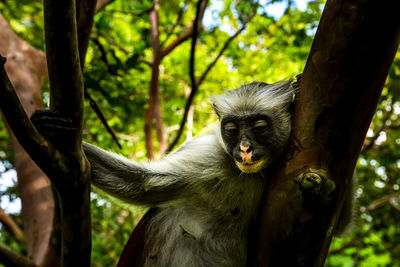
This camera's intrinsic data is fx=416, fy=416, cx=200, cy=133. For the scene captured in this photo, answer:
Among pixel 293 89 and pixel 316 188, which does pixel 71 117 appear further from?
pixel 293 89

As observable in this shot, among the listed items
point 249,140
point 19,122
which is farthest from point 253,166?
point 19,122

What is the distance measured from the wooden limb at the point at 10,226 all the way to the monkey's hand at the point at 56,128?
3383mm

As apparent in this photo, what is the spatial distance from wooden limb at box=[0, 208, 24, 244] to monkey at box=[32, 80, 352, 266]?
7.17ft

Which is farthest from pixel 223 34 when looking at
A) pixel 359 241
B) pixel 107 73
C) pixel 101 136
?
pixel 359 241

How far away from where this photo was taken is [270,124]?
11.6ft

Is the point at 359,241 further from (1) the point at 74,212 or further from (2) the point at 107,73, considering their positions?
(1) the point at 74,212

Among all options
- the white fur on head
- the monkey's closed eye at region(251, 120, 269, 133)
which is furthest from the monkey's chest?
the white fur on head

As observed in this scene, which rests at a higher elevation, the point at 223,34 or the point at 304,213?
the point at 223,34

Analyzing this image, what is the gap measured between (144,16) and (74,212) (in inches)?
257

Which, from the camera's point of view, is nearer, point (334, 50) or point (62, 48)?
point (62, 48)

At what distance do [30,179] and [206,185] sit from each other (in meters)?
2.63

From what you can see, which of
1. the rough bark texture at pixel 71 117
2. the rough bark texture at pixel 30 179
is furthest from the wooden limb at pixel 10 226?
the rough bark texture at pixel 71 117

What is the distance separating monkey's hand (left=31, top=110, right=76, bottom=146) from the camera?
219 cm

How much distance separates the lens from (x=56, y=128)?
7.15 feet
